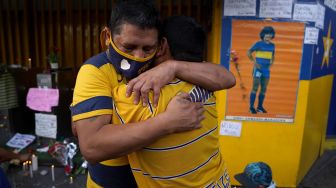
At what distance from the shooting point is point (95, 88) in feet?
3.95

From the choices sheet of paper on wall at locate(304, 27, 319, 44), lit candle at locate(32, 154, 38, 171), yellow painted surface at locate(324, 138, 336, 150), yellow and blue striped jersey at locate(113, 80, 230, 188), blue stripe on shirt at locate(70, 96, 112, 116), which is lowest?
yellow painted surface at locate(324, 138, 336, 150)

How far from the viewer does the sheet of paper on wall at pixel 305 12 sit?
3281mm

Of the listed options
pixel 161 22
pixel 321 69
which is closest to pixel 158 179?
pixel 161 22

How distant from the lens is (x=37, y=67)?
4.78 meters

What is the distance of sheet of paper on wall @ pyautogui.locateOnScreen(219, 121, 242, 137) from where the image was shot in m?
3.58

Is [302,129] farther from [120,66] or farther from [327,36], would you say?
[120,66]

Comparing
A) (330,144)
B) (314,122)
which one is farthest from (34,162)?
(330,144)

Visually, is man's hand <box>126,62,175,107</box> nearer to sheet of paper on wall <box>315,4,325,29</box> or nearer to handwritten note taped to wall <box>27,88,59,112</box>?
sheet of paper on wall <box>315,4,325,29</box>

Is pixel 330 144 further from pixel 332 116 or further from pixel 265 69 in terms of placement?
pixel 265 69

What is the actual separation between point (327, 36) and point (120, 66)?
12.1 feet

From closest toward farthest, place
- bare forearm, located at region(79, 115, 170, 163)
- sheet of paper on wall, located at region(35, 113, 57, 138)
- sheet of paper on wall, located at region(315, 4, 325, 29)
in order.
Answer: bare forearm, located at region(79, 115, 170, 163) → sheet of paper on wall, located at region(315, 4, 325, 29) → sheet of paper on wall, located at region(35, 113, 57, 138)

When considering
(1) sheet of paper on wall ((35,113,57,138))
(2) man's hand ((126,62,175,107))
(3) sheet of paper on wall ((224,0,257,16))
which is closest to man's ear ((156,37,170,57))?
(2) man's hand ((126,62,175,107))

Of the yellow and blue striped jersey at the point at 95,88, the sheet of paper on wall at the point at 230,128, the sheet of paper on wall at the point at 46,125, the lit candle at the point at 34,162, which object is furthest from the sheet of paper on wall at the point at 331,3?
the lit candle at the point at 34,162

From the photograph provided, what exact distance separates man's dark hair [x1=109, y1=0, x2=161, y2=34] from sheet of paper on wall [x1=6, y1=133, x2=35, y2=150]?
11.2ft
